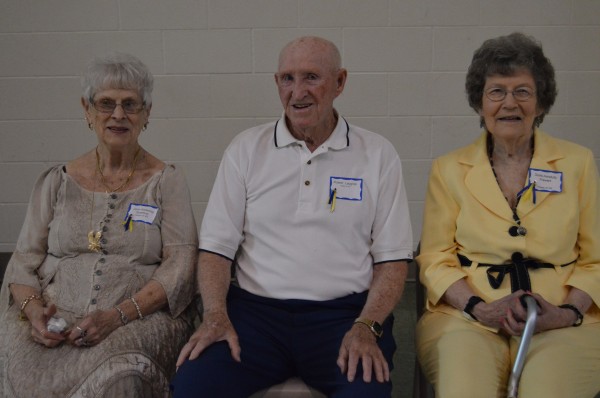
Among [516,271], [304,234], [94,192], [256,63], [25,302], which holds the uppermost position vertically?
[256,63]

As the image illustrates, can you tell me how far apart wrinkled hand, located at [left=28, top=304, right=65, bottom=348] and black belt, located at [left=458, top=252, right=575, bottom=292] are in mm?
1320

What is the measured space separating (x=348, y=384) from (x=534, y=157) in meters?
0.94

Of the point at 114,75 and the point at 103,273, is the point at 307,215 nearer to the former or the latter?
the point at 103,273

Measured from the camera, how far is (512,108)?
2182 mm

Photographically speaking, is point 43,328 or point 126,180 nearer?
point 43,328

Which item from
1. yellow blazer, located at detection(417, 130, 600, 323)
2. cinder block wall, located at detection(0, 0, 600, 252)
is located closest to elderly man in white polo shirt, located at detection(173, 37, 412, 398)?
yellow blazer, located at detection(417, 130, 600, 323)

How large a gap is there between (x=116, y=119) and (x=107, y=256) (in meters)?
0.45

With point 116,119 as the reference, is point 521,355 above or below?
below

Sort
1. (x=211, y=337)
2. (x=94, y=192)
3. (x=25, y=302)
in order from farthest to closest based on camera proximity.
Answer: (x=94, y=192)
(x=25, y=302)
(x=211, y=337)

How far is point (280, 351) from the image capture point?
2078 mm

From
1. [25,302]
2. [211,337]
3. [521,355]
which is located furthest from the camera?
A: [25,302]

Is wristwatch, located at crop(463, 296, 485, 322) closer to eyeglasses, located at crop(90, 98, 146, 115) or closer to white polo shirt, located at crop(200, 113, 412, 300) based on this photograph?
white polo shirt, located at crop(200, 113, 412, 300)

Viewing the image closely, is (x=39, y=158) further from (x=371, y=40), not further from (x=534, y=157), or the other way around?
(x=534, y=157)

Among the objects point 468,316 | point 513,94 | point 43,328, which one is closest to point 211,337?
point 43,328
